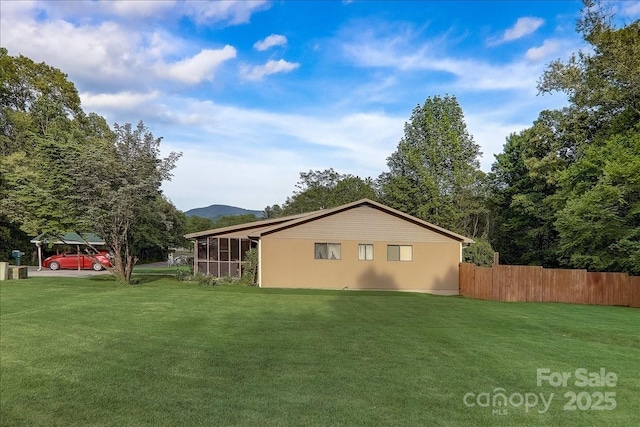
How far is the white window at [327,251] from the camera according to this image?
22.2 m

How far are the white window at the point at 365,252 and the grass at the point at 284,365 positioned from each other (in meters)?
10.2

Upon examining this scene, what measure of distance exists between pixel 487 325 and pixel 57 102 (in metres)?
41.6

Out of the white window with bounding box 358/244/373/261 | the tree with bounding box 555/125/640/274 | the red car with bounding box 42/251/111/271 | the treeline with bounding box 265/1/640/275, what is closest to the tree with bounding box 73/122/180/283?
the white window with bounding box 358/244/373/261

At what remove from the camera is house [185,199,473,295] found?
21.9 metres

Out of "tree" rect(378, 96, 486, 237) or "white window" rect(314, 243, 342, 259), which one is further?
"tree" rect(378, 96, 486, 237)

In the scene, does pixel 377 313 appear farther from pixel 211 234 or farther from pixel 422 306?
pixel 211 234

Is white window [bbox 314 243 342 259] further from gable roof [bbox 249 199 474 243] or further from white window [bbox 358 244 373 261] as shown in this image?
gable roof [bbox 249 199 474 243]

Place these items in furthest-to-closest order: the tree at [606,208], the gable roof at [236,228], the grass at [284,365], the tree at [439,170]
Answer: the tree at [439,170], the gable roof at [236,228], the tree at [606,208], the grass at [284,365]

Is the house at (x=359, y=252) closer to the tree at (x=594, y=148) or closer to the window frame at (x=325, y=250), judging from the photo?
the window frame at (x=325, y=250)

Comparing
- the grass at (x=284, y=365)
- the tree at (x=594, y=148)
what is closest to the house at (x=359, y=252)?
the tree at (x=594, y=148)

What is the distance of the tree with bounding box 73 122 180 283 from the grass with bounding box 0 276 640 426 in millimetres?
7416

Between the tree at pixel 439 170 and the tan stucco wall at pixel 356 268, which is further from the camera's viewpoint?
the tree at pixel 439 170

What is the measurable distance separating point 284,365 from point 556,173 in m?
26.3

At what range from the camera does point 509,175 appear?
38.8 metres
